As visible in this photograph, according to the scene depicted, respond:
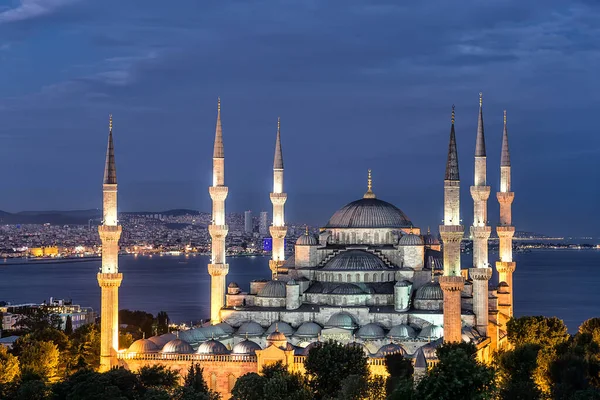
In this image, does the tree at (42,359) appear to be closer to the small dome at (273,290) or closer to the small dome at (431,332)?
the small dome at (273,290)

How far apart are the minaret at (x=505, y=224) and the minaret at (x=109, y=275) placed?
14540mm

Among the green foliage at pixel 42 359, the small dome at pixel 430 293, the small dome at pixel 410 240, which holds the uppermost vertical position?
the small dome at pixel 410 240

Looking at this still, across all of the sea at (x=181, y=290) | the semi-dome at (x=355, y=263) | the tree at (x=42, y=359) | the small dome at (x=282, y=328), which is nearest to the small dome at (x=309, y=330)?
the small dome at (x=282, y=328)

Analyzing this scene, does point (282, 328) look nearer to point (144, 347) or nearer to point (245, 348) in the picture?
point (245, 348)

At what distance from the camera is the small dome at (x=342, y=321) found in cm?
2992

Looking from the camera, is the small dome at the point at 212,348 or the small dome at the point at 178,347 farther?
the small dome at the point at 178,347

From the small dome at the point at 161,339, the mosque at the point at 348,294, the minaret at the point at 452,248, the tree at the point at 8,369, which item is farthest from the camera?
the small dome at the point at 161,339

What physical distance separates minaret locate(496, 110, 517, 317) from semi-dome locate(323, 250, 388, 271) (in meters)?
6.18

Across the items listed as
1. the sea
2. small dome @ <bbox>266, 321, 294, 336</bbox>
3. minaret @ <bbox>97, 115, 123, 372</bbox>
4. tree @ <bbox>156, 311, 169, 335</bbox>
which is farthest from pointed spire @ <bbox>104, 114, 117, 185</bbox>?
the sea

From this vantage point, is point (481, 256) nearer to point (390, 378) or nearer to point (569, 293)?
point (390, 378)

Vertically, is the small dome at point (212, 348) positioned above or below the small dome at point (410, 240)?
below

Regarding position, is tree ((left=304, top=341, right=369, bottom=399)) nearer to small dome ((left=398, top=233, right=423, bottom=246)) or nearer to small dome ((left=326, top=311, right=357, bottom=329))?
small dome ((left=326, top=311, right=357, bottom=329))

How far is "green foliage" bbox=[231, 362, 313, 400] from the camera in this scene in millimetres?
A: 22953

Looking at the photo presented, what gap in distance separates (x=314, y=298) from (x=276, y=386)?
9.26 meters
